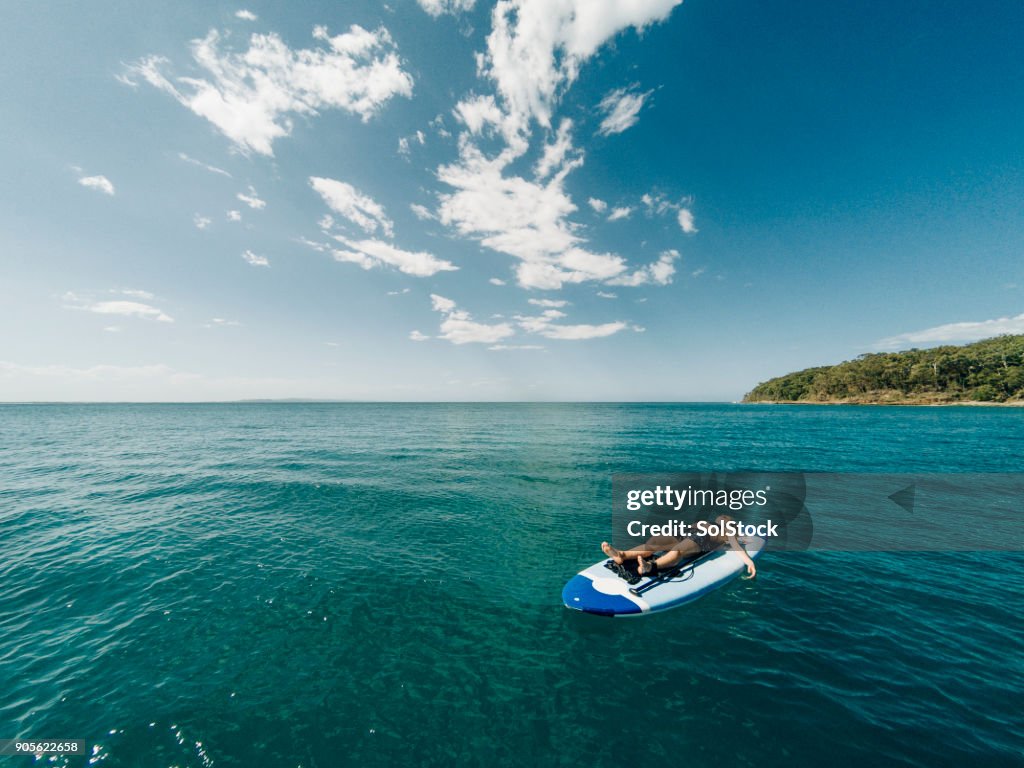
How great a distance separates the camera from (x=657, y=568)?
12.2 metres

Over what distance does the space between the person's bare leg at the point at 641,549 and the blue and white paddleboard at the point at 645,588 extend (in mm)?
558

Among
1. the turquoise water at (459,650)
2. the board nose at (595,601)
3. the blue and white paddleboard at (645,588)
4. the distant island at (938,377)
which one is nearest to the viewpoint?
the turquoise water at (459,650)

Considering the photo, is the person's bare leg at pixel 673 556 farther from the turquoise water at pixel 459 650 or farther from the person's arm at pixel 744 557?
the turquoise water at pixel 459 650

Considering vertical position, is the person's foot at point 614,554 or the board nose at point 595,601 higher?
the person's foot at point 614,554

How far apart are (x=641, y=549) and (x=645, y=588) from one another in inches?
59.4

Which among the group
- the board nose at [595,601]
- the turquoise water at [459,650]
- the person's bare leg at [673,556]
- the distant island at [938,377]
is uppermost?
the distant island at [938,377]

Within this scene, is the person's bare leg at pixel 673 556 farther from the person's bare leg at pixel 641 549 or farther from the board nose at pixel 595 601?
the board nose at pixel 595 601

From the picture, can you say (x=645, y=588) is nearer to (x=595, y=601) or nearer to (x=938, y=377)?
(x=595, y=601)

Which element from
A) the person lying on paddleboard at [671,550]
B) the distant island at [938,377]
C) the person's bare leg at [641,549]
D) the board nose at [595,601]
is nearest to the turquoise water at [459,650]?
the board nose at [595,601]

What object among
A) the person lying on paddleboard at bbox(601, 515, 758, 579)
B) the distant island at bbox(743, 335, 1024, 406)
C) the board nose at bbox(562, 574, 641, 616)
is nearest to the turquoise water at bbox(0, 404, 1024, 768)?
the board nose at bbox(562, 574, 641, 616)

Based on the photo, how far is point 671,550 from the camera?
12.9 metres

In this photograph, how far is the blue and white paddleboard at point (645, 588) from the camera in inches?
424

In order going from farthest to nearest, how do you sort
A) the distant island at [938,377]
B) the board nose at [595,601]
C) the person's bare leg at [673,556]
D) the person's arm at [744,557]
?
the distant island at [938,377]
the person's arm at [744,557]
the person's bare leg at [673,556]
the board nose at [595,601]

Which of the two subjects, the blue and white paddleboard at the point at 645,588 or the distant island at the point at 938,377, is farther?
the distant island at the point at 938,377
